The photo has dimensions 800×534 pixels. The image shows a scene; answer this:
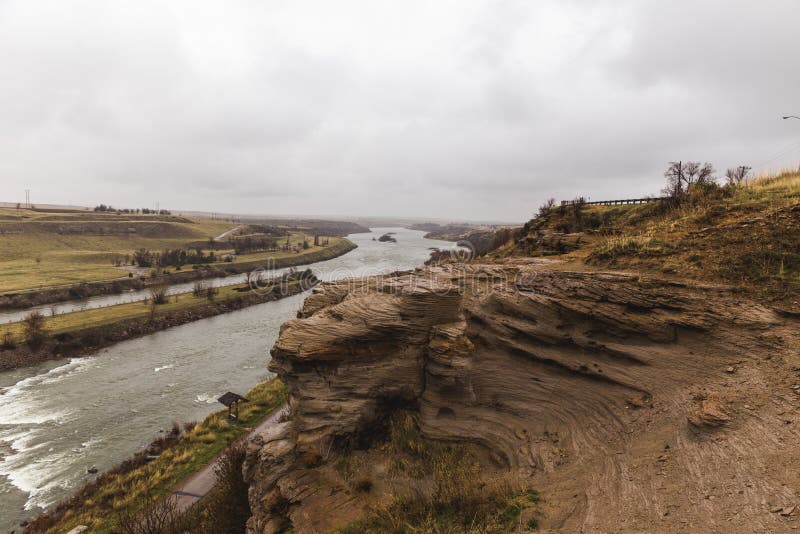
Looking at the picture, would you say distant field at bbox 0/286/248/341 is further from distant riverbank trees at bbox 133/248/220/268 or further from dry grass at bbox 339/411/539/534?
dry grass at bbox 339/411/539/534

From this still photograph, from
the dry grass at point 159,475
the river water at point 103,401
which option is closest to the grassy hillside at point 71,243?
the river water at point 103,401

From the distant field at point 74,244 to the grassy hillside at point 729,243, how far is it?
87.9 m

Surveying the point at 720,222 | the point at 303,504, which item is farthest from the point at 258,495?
the point at 720,222

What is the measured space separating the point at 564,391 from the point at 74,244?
14428cm

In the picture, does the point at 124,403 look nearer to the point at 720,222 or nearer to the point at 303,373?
the point at 303,373

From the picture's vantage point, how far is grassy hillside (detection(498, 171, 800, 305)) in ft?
32.6

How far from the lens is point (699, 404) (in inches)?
324

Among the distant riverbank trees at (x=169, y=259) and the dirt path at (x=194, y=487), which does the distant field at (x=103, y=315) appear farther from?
the dirt path at (x=194, y=487)

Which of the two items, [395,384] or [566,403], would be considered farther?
[395,384]

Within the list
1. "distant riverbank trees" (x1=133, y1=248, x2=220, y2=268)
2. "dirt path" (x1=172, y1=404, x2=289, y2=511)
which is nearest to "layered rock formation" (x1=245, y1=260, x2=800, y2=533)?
"dirt path" (x1=172, y1=404, x2=289, y2=511)

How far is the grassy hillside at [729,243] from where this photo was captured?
9.94m

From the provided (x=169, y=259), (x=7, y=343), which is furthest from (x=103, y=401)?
(x=169, y=259)

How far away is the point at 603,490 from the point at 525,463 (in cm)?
278

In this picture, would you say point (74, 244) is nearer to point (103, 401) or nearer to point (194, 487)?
point (103, 401)
